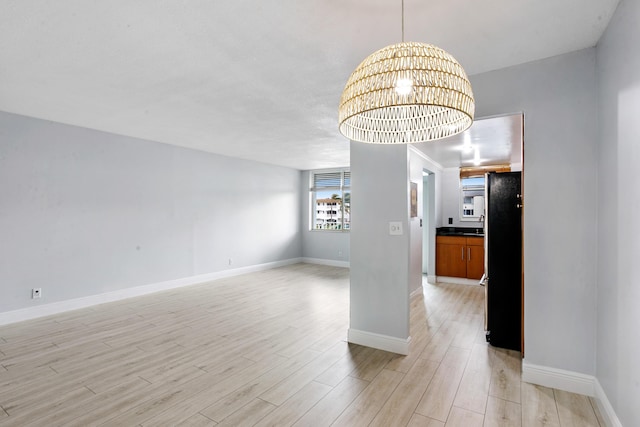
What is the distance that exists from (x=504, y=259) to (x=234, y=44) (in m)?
Answer: 3.16

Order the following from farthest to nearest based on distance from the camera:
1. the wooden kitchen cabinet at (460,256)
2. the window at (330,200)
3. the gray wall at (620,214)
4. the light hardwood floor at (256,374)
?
the window at (330,200), the wooden kitchen cabinet at (460,256), the light hardwood floor at (256,374), the gray wall at (620,214)

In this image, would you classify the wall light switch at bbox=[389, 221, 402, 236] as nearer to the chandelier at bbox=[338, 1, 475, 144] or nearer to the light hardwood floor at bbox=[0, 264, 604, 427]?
the light hardwood floor at bbox=[0, 264, 604, 427]

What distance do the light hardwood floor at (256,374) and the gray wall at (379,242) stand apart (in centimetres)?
37

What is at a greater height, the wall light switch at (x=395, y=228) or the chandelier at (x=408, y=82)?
the chandelier at (x=408, y=82)

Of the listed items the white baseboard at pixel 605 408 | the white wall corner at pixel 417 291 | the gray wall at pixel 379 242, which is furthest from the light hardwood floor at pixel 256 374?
the white wall corner at pixel 417 291

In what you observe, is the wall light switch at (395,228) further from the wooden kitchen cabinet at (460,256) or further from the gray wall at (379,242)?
the wooden kitchen cabinet at (460,256)

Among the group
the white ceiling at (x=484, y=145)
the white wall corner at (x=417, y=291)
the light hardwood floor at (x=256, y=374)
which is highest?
the white ceiling at (x=484, y=145)

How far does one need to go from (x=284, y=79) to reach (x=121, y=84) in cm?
158

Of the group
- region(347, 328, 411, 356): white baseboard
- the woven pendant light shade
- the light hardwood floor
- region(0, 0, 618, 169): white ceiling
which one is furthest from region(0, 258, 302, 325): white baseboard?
the woven pendant light shade

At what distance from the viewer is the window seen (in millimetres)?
8234

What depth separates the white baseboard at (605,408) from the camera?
1.87 meters

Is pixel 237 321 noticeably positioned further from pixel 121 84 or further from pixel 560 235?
pixel 560 235

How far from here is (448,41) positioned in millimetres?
2238

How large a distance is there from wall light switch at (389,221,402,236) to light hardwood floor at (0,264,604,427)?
3.83 feet
